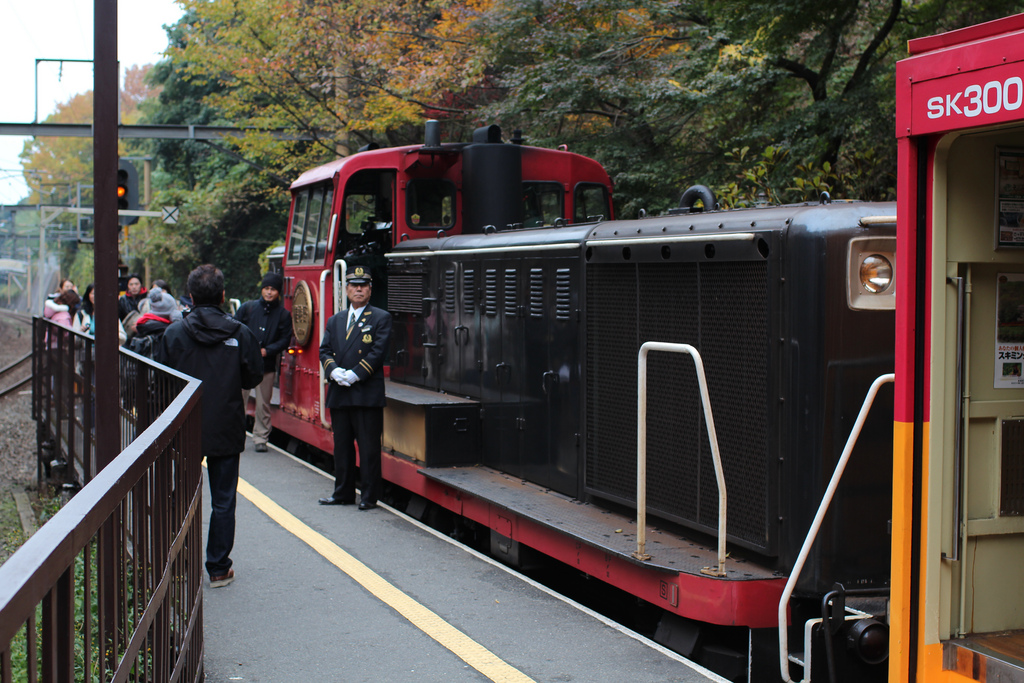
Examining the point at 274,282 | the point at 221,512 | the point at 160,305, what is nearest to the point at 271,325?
the point at 274,282

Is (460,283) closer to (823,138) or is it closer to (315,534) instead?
(315,534)

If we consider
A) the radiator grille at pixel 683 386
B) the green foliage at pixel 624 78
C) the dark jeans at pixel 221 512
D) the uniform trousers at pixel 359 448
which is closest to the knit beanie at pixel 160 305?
the uniform trousers at pixel 359 448

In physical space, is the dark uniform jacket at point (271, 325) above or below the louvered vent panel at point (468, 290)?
below

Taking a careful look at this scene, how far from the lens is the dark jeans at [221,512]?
5547mm

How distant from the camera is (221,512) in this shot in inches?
219

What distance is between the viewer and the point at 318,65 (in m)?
18.1

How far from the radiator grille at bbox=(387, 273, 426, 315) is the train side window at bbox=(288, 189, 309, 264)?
1.68 meters

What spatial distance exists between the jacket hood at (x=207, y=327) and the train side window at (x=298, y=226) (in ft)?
12.6

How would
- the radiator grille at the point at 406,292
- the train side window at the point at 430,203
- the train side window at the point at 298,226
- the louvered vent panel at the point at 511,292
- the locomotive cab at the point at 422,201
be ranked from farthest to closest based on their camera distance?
1. the train side window at the point at 298,226
2. the train side window at the point at 430,203
3. the locomotive cab at the point at 422,201
4. the radiator grille at the point at 406,292
5. the louvered vent panel at the point at 511,292

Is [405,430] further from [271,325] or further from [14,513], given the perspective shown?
[14,513]

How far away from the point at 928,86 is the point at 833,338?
4.05 feet

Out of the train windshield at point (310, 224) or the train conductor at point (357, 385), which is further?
the train windshield at point (310, 224)

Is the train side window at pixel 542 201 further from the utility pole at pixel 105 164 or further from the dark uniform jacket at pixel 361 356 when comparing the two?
the utility pole at pixel 105 164

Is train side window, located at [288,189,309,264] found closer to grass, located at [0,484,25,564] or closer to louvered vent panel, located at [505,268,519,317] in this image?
grass, located at [0,484,25,564]
